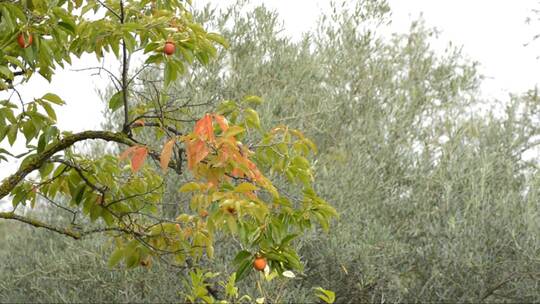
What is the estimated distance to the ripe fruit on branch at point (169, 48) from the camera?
164 inches

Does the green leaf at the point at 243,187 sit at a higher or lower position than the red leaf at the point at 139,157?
lower

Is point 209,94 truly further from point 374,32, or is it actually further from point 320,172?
point 374,32

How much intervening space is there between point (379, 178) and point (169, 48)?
6.61 m

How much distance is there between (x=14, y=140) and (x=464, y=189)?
6.35 metres

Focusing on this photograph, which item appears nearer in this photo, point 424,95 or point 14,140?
point 14,140

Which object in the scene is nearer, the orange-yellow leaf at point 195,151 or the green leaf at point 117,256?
the orange-yellow leaf at point 195,151

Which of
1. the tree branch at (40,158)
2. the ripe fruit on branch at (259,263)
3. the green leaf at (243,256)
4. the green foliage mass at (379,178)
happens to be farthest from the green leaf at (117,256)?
the green foliage mass at (379,178)

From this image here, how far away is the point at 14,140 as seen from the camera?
4965 millimetres

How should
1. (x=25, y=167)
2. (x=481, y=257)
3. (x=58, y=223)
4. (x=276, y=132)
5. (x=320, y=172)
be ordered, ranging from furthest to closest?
(x=58, y=223)
(x=320, y=172)
(x=481, y=257)
(x=25, y=167)
(x=276, y=132)

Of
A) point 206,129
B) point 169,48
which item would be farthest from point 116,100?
point 206,129

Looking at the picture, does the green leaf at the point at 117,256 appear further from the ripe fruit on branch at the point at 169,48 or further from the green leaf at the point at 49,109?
the ripe fruit on branch at the point at 169,48

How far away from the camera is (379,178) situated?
10.4m

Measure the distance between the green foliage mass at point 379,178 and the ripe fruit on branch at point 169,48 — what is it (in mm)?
4976

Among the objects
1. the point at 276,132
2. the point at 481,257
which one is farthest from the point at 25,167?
the point at 481,257
